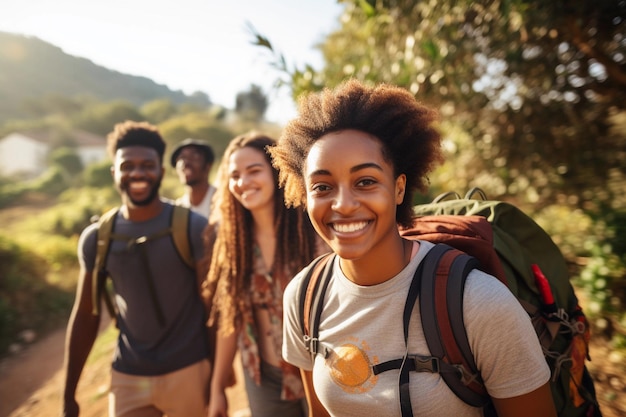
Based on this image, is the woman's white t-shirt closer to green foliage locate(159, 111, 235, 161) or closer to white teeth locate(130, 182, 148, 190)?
white teeth locate(130, 182, 148, 190)

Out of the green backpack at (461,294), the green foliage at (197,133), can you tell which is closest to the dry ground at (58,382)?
the green backpack at (461,294)

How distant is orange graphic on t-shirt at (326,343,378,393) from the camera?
1.24 meters

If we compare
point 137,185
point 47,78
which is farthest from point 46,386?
point 47,78

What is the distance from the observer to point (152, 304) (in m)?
2.43

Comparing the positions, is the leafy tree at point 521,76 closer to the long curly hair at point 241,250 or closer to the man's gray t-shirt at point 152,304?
the long curly hair at point 241,250

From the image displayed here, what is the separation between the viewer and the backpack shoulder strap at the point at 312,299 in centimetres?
142

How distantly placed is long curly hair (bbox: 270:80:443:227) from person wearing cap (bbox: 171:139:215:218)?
3.34m

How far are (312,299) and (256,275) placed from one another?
94 centimetres

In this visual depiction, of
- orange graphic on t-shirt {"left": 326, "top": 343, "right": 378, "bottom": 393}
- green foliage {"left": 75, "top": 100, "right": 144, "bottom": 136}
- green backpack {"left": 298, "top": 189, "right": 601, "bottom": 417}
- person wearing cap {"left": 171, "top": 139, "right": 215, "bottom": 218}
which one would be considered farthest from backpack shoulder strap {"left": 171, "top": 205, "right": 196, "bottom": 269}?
green foliage {"left": 75, "top": 100, "right": 144, "bottom": 136}

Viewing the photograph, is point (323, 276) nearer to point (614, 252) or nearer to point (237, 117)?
point (614, 252)

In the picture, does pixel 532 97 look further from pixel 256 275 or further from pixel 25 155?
pixel 25 155

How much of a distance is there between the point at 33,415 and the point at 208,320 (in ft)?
14.0

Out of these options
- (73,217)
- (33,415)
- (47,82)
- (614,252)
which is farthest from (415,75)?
(47,82)

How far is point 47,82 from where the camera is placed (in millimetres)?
76438
